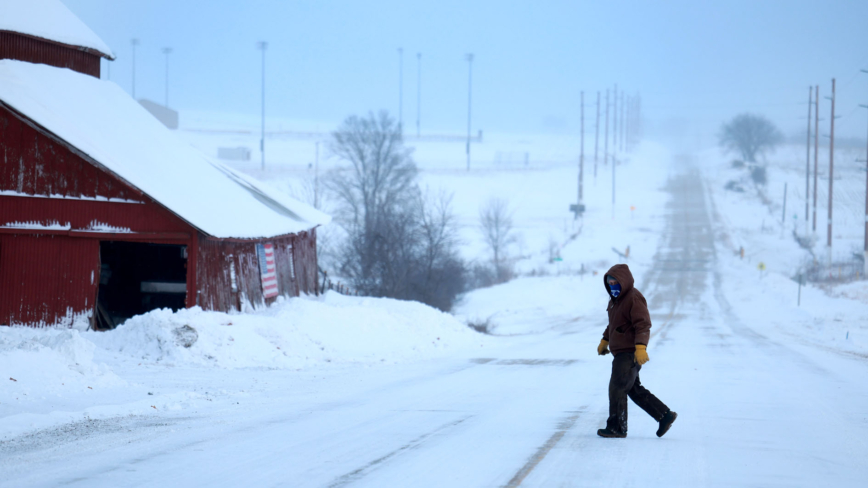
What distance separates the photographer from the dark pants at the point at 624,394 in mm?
7805

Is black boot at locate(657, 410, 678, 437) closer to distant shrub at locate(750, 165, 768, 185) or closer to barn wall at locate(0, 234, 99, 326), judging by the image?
barn wall at locate(0, 234, 99, 326)

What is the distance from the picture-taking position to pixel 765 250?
2105 inches

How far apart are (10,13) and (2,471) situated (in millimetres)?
17136

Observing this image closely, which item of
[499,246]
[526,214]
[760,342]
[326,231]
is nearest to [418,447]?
[760,342]

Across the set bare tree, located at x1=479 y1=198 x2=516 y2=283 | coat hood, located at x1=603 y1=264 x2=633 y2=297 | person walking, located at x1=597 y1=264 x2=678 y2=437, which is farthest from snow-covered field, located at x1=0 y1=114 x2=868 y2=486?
bare tree, located at x1=479 y1=198 x2=516 y2=283

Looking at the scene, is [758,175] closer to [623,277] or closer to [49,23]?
[49,23]

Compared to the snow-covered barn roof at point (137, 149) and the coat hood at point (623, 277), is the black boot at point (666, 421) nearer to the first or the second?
the coat hood at point (623, 277)

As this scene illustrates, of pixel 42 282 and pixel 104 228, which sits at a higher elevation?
pixel 104 228

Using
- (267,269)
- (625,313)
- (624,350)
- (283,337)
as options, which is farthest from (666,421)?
(267,269)

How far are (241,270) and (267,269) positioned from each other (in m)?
1.65

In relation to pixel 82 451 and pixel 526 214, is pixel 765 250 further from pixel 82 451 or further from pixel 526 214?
pixel 82 451

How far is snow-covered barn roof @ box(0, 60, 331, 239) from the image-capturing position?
1666cm

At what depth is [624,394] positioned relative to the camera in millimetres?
7910

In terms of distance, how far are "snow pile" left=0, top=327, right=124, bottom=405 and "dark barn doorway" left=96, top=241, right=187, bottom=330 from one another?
371 inches
